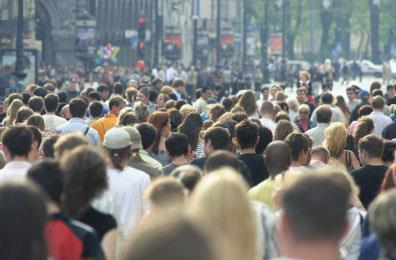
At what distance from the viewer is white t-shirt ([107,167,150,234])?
1175 centimetres

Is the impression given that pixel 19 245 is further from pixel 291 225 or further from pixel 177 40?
pixel 177 40

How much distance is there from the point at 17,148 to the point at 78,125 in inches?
256

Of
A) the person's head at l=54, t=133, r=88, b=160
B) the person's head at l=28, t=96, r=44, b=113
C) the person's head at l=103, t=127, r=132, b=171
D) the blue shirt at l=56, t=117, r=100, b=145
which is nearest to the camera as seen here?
the person's head at l=54, t=133, r=88, b=160

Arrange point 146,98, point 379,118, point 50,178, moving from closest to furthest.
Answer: point 50,178 < point 379,118 < point 146,98

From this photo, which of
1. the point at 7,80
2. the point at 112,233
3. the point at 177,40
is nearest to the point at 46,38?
the point at 177,40

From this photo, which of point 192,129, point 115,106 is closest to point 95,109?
point 115,106

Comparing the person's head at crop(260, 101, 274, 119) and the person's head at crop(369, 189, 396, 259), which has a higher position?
the person's head at crop(369, 189, 396, 259)

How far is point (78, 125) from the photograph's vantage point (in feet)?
60.1

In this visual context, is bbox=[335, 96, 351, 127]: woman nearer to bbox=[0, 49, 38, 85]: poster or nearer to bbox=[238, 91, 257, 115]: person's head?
bbox=[238, 91, 257, 115]: person's head

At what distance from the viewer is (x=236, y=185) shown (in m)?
7.44

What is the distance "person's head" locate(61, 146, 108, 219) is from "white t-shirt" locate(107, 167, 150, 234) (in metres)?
2.35

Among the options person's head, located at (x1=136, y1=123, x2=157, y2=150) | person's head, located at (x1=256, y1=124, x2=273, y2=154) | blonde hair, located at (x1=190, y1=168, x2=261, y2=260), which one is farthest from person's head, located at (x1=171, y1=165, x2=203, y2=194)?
person's head, located at (x1=256, y1=124, x2=273, y2=154)

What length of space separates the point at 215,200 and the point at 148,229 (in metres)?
1.89

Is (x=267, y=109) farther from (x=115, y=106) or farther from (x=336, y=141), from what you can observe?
(x=336, y=141)
